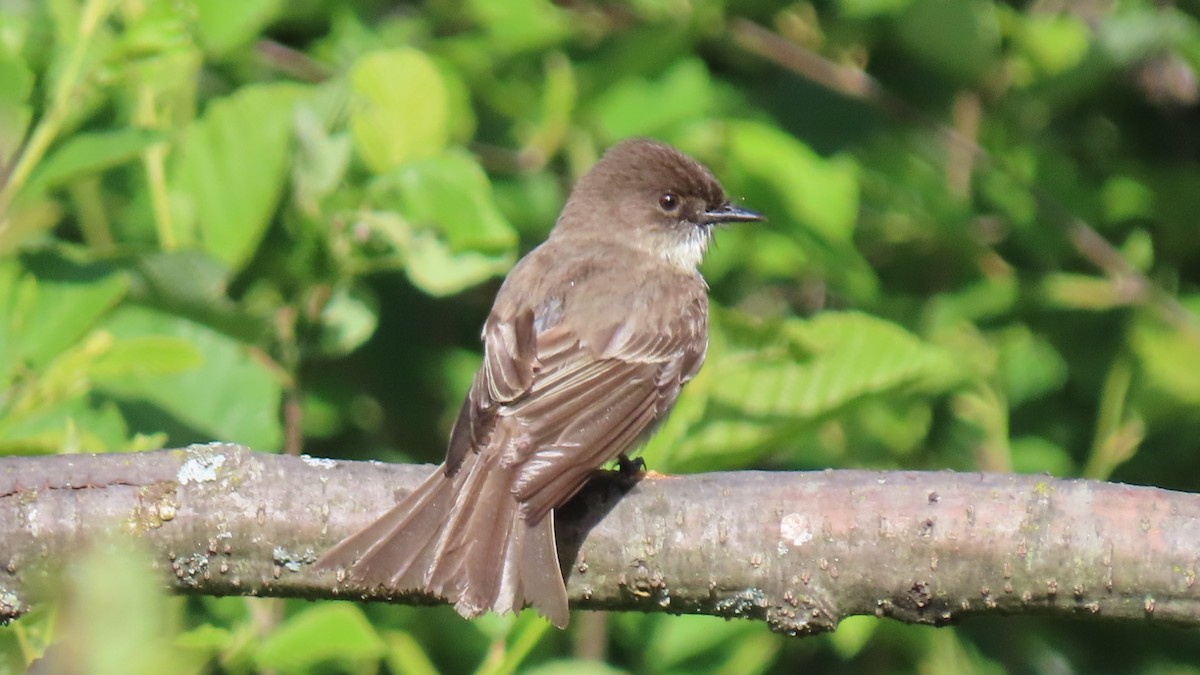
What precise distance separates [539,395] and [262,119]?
1088mm

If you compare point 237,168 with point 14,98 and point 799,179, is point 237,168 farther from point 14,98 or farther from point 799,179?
point 799,179

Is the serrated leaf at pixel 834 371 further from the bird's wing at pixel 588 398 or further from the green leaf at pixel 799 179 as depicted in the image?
the green leaf at pixel 799 179

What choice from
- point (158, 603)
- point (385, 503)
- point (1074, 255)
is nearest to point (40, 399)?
point (385, 503)

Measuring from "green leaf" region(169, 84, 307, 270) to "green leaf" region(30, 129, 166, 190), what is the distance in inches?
16.6

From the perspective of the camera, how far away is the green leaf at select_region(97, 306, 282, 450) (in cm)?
355

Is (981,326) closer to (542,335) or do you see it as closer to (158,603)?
(542,335)

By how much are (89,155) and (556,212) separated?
2.40 metres

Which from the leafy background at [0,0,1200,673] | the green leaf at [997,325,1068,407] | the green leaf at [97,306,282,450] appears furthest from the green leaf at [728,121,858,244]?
the green leaf at [97,306,282,450]

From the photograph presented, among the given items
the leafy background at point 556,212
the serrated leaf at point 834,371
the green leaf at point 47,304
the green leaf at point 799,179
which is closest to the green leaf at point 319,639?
the leafy background at point 556,212

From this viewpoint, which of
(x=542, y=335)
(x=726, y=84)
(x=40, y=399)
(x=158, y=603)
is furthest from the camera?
(x=726, y=84)

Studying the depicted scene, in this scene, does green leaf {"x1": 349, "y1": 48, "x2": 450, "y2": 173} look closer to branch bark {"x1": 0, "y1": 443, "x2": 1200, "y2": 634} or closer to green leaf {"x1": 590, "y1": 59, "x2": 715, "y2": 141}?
green leaf {"x1": 590, "y1": 59, "x2": 715, "y2": 141}

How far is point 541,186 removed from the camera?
5426 millimetres

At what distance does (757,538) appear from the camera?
290 centimetres

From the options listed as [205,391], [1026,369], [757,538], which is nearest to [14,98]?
[205,391]
